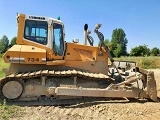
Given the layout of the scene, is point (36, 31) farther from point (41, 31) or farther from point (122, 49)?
point (122, 49)

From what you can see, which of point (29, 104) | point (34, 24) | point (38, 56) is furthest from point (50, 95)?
point (34, 24)

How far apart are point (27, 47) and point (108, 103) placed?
11.6 ft

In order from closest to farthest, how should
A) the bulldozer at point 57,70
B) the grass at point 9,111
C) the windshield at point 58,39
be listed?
the grass at point 9,111 → the bulldozer at point 57,70 → the windshield at point 58,39

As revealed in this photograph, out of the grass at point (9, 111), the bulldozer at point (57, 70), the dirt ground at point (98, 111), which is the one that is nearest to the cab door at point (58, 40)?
the bulldozer at point (57, 70)

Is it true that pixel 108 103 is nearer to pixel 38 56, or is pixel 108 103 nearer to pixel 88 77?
pixel 88 77

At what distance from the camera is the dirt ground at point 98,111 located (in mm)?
7734

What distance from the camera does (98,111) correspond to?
8.26 m

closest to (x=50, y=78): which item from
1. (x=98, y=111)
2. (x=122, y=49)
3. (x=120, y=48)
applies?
(x=98, y=111)

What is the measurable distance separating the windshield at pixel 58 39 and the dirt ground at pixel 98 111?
2359 millimetres

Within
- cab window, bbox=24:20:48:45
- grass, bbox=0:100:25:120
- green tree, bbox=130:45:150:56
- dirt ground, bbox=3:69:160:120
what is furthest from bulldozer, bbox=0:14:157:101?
green tree, bbox=130:45:150:56

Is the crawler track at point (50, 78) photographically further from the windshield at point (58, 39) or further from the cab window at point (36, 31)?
the cab window at point (36, 31)

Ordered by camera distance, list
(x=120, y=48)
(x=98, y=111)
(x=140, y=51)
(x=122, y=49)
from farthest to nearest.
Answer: (x=122, y=49), (x=120, y=48), (x=140, y=51), (x=98, y=111)

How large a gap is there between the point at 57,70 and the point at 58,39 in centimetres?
118

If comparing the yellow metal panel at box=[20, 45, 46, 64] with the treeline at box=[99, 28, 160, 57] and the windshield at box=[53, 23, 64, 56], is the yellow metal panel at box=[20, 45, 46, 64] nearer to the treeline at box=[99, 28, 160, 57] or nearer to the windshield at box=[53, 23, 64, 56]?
the windshield at box=[53, 23, 64, 56]
